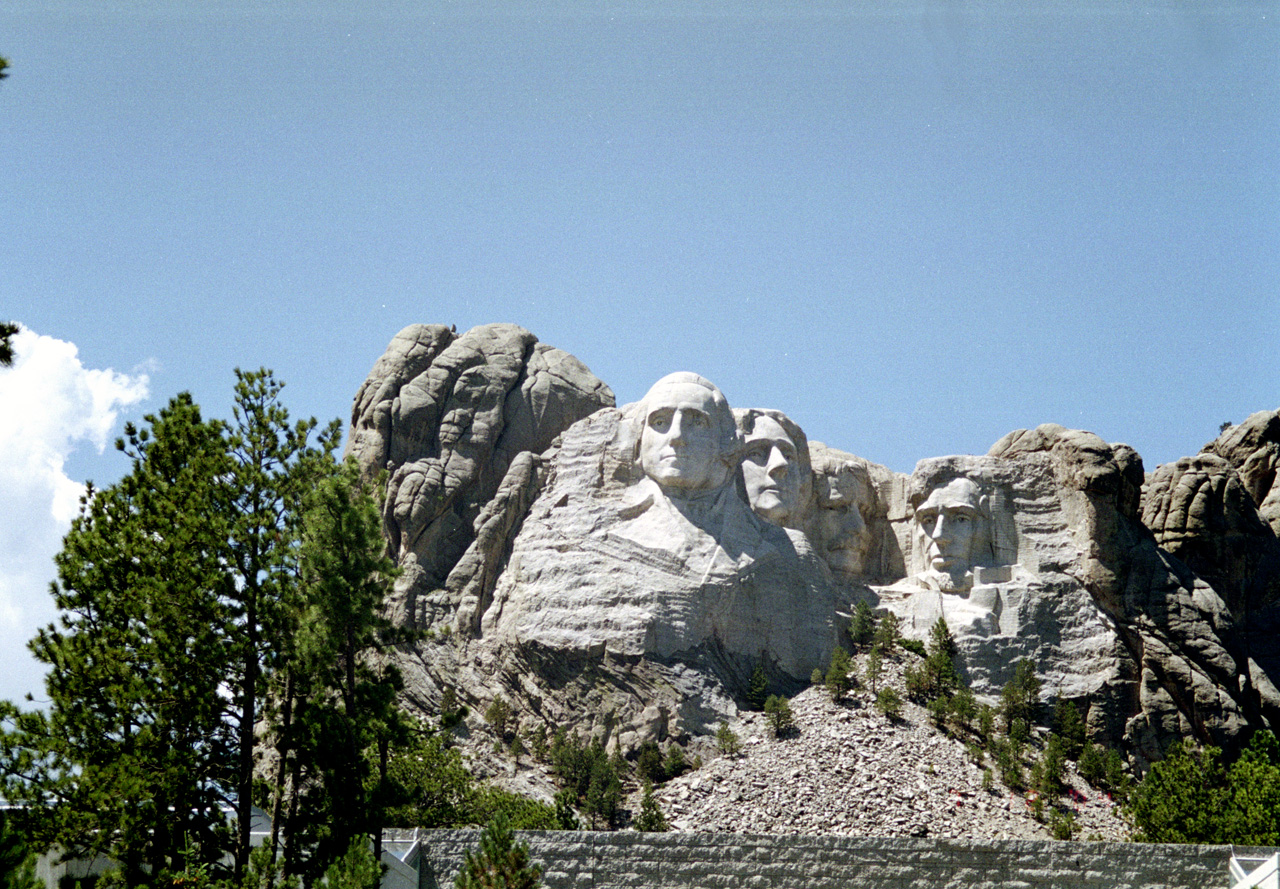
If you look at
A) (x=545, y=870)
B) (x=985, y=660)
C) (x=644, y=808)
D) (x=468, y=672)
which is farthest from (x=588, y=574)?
(x=545, y=870)

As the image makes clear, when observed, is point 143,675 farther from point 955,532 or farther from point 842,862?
point 955,532

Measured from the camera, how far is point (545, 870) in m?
24.6

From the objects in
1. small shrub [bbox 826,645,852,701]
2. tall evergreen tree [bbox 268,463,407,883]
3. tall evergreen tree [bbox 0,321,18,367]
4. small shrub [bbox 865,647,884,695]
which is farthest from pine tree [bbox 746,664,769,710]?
tall evergreen tree [bbox 0,321,18,367]

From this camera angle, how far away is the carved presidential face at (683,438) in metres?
45.0

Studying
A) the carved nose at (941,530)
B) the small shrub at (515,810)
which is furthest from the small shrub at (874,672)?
the small shrub at (515,810)

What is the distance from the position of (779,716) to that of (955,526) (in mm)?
9081

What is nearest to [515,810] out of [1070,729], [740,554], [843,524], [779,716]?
[779,716]

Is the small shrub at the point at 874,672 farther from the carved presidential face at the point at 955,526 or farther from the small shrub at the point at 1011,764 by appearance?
the carved presidential face at the point at 955,526

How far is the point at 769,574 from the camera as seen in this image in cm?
4444

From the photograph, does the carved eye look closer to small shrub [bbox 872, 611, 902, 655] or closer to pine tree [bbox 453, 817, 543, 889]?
small shrub [bbox 872, 611, 902, 655]

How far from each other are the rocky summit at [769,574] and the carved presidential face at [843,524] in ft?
0.23

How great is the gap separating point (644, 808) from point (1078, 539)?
15.8 m

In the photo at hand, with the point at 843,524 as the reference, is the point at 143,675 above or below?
below

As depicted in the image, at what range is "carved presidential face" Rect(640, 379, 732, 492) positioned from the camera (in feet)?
148
